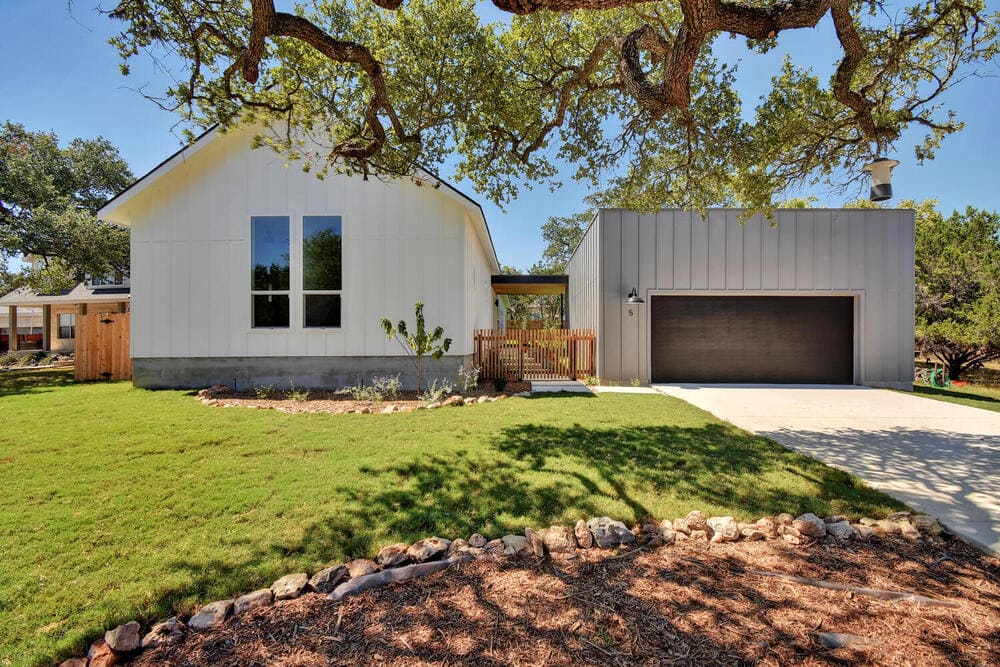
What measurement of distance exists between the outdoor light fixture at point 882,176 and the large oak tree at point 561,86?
80cm

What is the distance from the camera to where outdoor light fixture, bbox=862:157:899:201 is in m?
5.68

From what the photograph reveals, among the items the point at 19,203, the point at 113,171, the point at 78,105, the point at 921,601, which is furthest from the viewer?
the point at 113,171

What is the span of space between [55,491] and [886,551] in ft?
21.8

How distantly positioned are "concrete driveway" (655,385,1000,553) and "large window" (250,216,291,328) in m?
9.45

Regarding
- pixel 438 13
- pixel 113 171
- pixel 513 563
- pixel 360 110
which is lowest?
pixel 513 563

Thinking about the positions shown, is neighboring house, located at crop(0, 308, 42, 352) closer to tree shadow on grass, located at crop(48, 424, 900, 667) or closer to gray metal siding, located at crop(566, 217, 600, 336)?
gray metal siding, located at crop(566, 217, 600, 336)

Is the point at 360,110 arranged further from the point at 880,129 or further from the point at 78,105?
the point at 880,129

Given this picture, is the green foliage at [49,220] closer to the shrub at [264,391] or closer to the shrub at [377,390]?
the shrub at [264,391]

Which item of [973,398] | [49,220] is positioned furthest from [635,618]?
[49,220]

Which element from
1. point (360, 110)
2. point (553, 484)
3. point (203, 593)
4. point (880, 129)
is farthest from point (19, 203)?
point (880, 129)

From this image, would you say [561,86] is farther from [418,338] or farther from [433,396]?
[433,396]

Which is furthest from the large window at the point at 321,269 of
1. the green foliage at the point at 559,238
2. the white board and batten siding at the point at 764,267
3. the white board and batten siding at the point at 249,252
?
the green foliage at the point at 559,238

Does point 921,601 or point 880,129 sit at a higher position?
point 880,129

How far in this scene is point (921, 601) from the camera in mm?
2146
